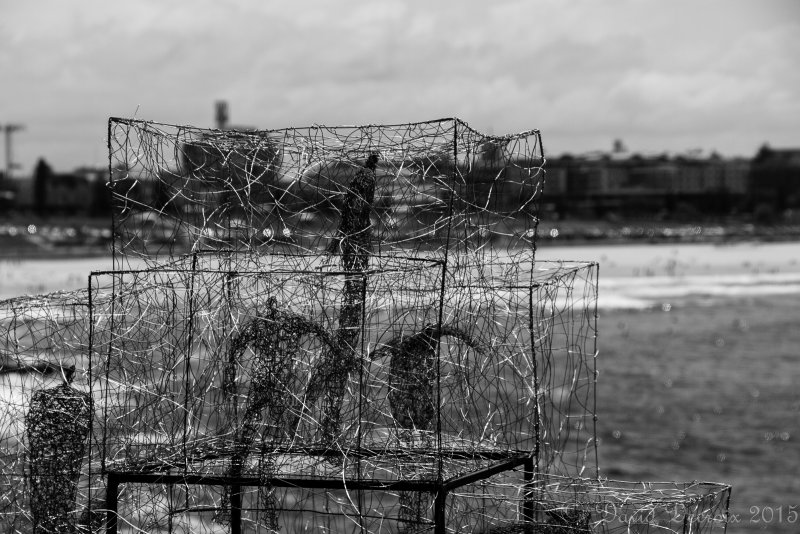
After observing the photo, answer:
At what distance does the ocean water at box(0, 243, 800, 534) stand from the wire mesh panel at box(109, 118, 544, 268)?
721cm

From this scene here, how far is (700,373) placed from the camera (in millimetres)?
51719

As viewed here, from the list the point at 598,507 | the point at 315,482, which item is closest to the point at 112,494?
the point at 315,482

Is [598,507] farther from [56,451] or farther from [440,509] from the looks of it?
[56,451]

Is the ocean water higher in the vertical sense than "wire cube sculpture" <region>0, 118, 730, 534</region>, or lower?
lower

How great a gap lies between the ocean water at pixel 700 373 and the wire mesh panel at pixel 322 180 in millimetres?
7206

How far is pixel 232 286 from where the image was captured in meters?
9.79

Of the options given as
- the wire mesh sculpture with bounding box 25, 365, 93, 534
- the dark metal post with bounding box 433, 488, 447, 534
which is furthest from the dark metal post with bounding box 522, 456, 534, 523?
the wire mesh sculpture with bounding box 25, 365, 93, 534

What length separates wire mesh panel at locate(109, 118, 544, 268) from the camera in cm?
973

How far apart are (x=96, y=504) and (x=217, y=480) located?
1.75 metres

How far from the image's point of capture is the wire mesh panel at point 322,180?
973cm

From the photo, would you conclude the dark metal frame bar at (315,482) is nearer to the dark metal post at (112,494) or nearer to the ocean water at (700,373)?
the dark metal post at (112,494)

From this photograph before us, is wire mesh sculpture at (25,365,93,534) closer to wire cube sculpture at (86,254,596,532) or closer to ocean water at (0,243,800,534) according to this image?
wire cube sculpture at (86,254,596,532)

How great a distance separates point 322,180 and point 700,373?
43.0 metres

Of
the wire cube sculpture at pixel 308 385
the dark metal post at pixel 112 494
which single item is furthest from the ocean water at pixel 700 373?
the dark metal post at pixel 112 494
